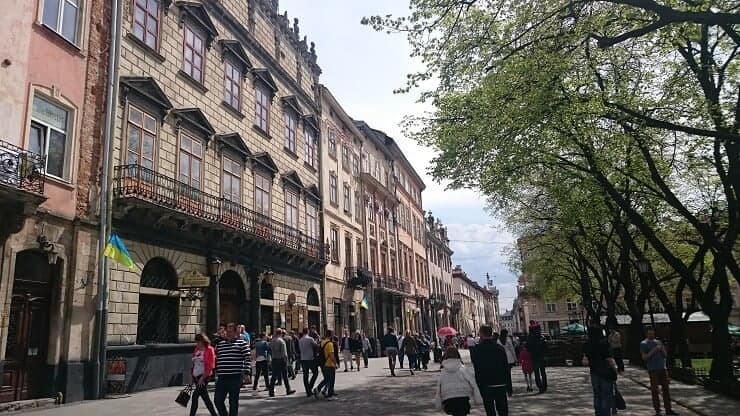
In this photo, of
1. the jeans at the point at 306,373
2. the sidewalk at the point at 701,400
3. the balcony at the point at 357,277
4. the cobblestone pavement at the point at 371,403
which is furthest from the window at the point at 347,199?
the sidewalk at the point at 701,400

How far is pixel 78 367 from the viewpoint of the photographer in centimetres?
1366

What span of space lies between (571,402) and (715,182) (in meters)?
13.5

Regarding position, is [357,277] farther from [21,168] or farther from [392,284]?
[21,168]

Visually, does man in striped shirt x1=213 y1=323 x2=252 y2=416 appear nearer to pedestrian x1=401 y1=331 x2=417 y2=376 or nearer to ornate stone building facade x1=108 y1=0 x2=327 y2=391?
ornate stone building facade x1=108 y1=0 x2=327 y2=391

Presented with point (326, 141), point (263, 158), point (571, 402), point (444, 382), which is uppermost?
point (326, 141)

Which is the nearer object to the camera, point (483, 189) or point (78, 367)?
point (78, 367)

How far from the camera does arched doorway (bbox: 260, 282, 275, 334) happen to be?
23.3 meters

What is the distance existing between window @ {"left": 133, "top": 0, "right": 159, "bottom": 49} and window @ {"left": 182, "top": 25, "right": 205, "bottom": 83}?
1.46 m

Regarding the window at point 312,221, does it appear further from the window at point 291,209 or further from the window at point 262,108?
the window at point 262,108

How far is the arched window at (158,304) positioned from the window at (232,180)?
4.27 m

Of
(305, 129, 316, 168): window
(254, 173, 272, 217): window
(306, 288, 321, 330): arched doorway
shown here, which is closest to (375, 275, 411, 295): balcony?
(306, 288, 321, 330): arched doorway

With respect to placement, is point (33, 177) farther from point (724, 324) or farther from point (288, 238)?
point (724, 324)

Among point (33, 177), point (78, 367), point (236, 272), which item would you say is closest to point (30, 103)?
point (33, 177)

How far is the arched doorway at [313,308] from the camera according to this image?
94.0 ft
